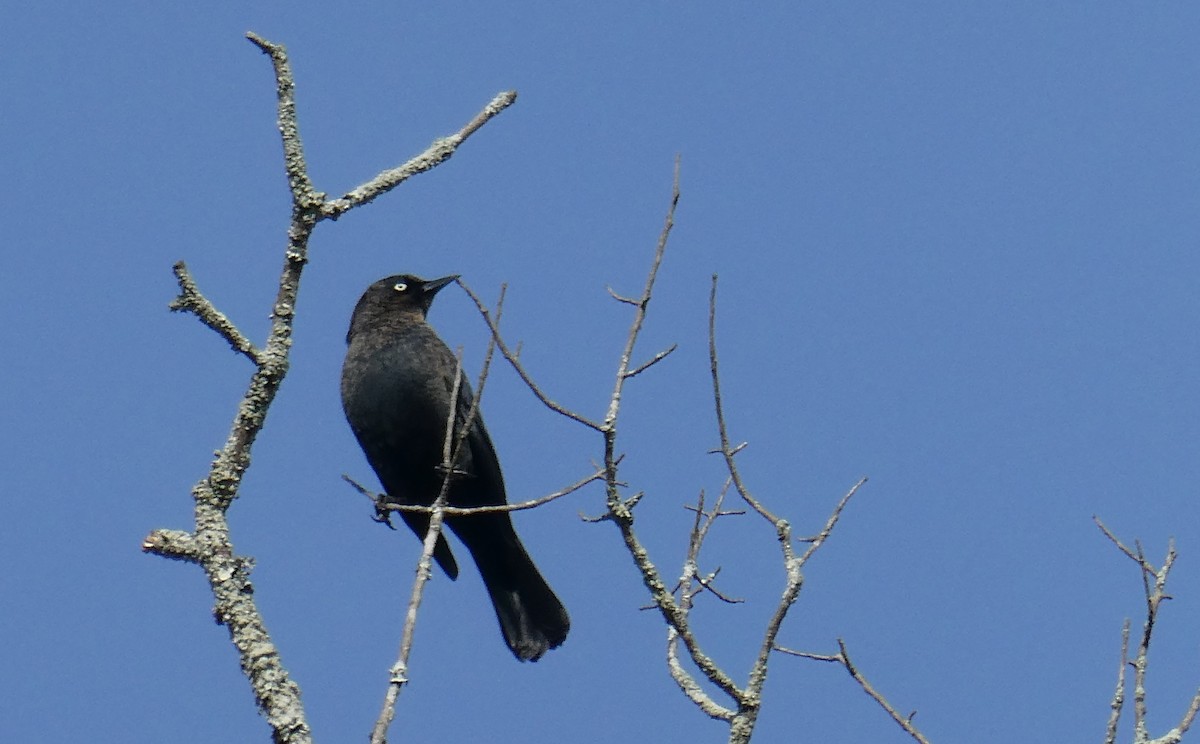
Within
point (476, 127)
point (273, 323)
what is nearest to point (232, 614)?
point (273, 323)

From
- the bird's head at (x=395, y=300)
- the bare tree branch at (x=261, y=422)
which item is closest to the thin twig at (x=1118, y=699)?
the bare tree branch at (x=261, y=422)

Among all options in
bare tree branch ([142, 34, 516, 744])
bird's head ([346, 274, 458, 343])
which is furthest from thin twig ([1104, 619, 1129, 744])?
bird's head ([346, 274, 458, 343])

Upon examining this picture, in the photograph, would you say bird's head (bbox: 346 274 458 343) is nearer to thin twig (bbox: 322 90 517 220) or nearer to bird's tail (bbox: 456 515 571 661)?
bird's tail (bbox: 456 515 571 661)

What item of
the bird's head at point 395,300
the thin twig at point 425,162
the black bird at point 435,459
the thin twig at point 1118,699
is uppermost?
the bird's head at point 395,300

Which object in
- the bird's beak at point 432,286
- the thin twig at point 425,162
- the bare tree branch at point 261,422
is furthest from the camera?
the bird's beak at point 432,286

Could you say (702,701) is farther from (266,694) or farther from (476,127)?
(476,127)

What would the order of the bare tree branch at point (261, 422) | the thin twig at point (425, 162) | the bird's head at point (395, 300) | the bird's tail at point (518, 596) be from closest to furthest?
the bare tree branch at point (261, 422) → the thin twig at point (425, 162) → the bird's tail at point (518, 596) → the bird's head at point (395, 300)

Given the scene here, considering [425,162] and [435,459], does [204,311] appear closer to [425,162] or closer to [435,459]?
[425,162]

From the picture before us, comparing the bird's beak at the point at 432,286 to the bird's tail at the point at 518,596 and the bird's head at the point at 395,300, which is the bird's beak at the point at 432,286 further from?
the bird's tail at the point at 518,596

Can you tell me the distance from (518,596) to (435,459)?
2.94 ft

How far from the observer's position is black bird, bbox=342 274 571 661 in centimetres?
769

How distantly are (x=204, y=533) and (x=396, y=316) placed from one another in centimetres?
395

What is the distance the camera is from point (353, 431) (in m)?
7.90

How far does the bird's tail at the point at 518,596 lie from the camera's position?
7832mm
